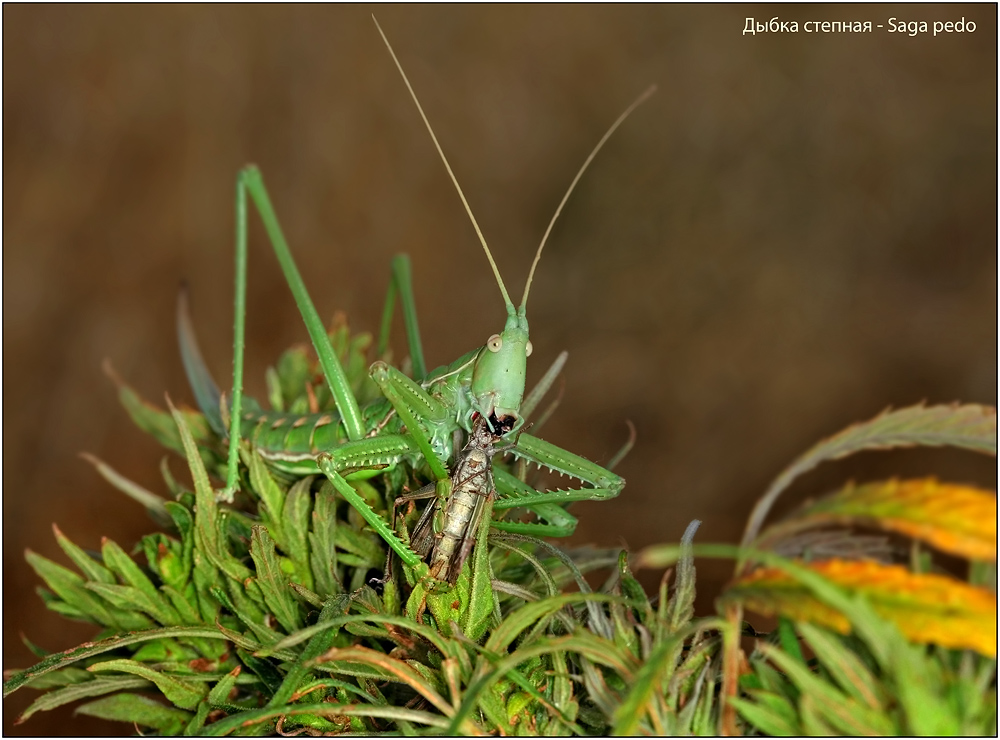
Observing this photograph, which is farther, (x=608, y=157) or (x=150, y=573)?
(x=608, y=157)

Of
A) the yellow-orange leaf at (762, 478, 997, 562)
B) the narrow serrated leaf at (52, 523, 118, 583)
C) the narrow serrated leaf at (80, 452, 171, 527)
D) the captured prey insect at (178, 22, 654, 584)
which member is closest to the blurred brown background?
the captured prey insect at (178, 22, 654, 584)

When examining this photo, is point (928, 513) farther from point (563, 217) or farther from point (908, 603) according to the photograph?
point (563, 217)

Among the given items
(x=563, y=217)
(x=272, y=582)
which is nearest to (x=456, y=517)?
(x=272, y=582)

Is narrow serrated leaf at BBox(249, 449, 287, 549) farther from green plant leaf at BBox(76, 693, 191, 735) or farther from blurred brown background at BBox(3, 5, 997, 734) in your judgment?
blurred brown background at BBox(3, 5, 997, 734)

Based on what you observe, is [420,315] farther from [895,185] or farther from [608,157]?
[895,185]

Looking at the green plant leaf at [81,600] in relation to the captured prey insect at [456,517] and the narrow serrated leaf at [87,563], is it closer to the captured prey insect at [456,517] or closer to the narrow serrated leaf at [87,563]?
the narrow serrated leaf at [87,563]

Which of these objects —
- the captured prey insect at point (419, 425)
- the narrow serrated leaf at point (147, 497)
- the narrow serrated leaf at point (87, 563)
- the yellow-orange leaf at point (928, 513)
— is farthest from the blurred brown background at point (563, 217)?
the yellow-orange leaf at point (928, 513)

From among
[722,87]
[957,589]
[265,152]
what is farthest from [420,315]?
[957,589]

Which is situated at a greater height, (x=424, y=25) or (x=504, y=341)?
(x=424, y=25)
